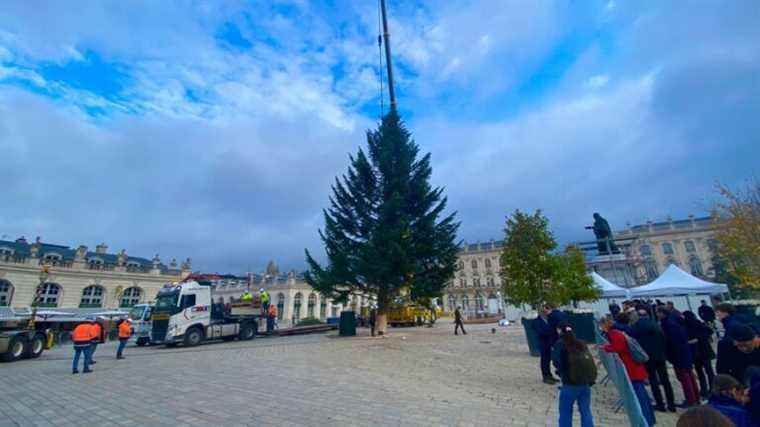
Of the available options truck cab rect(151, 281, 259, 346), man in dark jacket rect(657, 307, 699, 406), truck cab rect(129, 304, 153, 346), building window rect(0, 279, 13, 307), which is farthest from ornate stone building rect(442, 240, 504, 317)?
building window rect(0, 279, 13, 307)

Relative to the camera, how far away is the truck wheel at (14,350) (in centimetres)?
1376

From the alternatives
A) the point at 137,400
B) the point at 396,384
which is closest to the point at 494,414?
the point at 396,384

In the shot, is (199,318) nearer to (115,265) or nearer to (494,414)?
(494,414)

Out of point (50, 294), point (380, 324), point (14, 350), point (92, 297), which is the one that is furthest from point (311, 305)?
point (14, 350)

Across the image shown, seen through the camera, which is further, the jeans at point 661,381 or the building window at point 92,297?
the building window at point 92,297

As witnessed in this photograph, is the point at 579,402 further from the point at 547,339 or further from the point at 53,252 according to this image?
the point at 53,252

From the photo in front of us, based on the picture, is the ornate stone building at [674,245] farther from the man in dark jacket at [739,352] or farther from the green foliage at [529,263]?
the man in dark jacket at [739,352]

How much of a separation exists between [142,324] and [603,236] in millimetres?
40321

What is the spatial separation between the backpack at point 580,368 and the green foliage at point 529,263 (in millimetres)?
11519

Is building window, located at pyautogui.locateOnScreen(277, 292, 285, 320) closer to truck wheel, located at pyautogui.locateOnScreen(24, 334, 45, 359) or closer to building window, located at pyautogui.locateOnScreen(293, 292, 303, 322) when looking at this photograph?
building window, located at pyautogui.locateOnScreen(293, 292, 303, 322)

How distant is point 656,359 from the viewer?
5773mm

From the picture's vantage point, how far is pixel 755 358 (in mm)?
3918

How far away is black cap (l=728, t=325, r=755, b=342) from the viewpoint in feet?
11.7

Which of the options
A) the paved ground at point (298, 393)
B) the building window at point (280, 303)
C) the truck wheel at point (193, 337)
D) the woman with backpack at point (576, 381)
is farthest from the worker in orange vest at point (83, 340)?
the building window at point (280, 303)
